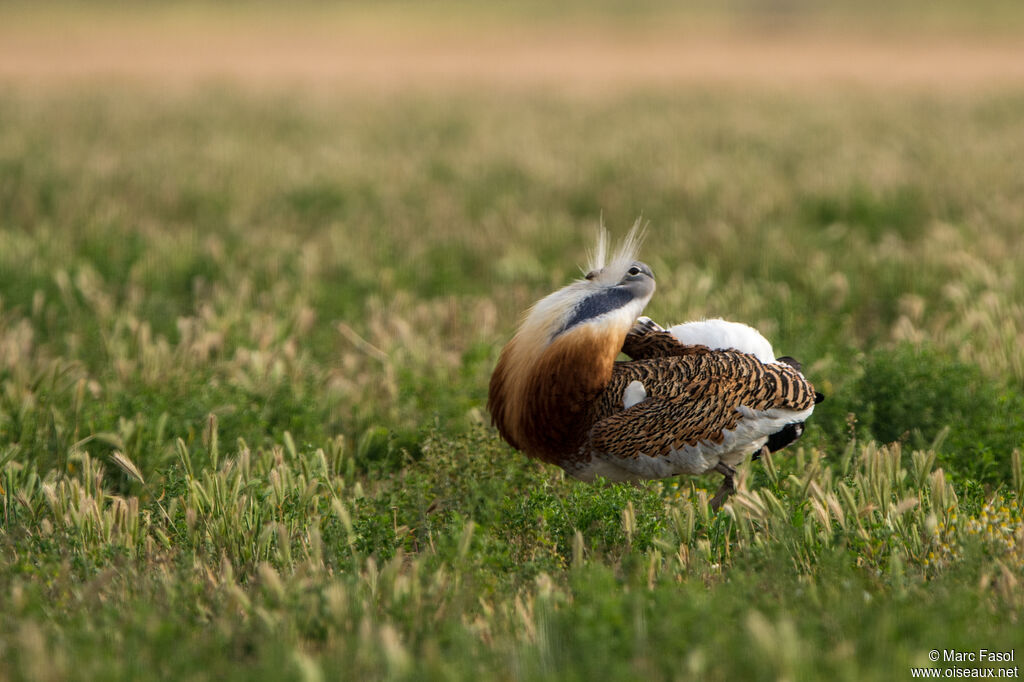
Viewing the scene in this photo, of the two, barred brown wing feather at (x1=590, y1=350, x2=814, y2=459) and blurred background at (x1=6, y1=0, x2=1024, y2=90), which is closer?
barred brown wing feather at (x1=590, y1=350, x2=814, y2=459)

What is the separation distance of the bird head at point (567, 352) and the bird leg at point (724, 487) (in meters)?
0.55

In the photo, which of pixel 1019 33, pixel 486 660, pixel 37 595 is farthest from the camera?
pixel 1019 33

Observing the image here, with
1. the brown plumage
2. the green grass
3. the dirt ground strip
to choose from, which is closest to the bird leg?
the brown plumage

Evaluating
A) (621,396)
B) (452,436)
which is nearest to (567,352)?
(621,396)

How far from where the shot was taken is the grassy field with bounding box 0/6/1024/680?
271 cm

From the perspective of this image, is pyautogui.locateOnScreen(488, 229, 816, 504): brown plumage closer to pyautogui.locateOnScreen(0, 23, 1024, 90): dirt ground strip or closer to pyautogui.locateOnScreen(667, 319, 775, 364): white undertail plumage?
pyautogui.locateOnScreen(667, 319, 775, 364): white undertail plumage

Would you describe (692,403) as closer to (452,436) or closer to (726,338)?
(726,338)

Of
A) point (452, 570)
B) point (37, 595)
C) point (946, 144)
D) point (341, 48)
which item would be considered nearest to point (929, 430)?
point (452, 570)

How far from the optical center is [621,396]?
3732 mm

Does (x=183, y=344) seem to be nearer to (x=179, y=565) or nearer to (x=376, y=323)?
(x=376, y=323)

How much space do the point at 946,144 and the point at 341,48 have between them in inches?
1183

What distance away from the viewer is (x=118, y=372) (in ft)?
16.6

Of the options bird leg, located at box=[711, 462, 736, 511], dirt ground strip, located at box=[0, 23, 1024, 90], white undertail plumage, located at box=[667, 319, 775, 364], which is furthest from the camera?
dirt ground strip, located at box=[0, 23, 1024, 90]

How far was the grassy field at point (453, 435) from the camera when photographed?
271cm
